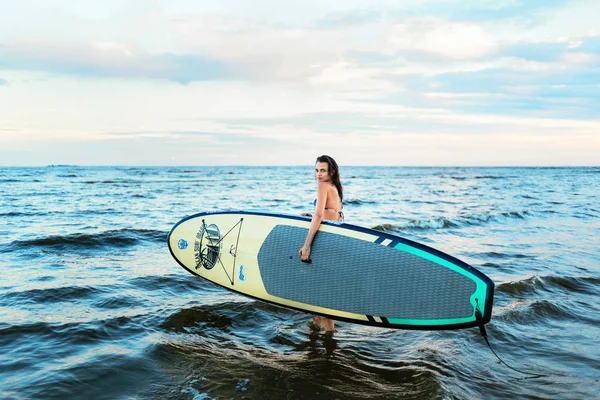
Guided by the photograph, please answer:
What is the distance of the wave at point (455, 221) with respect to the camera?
13.3 meters

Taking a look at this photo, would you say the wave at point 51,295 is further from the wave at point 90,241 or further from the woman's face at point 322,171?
the woman's face at point 322,171

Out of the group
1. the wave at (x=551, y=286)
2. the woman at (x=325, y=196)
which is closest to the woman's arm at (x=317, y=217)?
the woman at (x=325, y=196)

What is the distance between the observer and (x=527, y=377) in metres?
4.25

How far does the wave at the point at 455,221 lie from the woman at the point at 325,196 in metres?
7.81

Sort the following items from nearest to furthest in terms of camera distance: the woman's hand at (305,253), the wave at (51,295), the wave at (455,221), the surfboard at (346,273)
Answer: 1. the surfboard at (346,273)
2. the woman's hand at (305,253)
3. the wave at (51,295)
4. the wave at (455,221)

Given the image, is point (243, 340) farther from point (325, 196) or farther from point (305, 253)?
point (325, 196)

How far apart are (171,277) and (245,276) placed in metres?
2.30

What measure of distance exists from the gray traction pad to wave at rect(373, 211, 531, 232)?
7.83 metres

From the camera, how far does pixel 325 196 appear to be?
5.04 metres

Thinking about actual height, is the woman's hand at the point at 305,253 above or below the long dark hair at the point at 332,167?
below

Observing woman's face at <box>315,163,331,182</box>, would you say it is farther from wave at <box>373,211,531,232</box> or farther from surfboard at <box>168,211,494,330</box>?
wave at <box>373,211,531,232</box>

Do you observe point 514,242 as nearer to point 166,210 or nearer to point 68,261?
point 68,261

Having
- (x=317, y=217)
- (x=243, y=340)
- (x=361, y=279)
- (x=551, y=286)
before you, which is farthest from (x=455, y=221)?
(x=243, y=340)

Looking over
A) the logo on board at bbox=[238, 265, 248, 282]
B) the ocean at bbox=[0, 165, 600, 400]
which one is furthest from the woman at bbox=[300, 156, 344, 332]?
the ocean at bbox=[0, 165, 600, 400]
